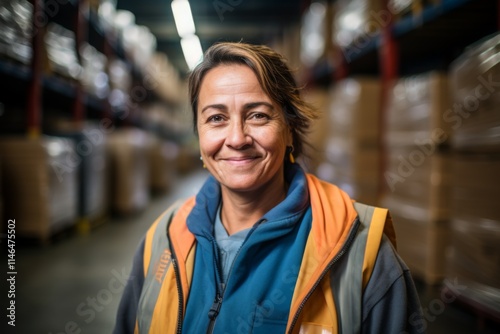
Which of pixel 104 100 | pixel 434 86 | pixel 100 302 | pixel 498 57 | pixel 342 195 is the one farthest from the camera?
pixel 104 100

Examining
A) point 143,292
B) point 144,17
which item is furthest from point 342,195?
point 144,17

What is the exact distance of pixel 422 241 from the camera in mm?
3137

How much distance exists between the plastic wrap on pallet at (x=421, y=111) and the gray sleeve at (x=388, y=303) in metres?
2.23

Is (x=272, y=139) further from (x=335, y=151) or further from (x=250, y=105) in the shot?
(x=335, y=151)

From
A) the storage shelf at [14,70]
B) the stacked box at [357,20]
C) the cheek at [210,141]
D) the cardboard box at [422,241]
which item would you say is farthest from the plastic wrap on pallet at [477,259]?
the storage shelf at [14,70]

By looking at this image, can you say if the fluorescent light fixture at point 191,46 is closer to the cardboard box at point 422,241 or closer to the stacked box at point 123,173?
the stacked box at point 123,173

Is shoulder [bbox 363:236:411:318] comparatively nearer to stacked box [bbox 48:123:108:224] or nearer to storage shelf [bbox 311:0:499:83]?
storage shelf [bbox 311:0:499:83]

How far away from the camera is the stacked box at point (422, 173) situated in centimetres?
302

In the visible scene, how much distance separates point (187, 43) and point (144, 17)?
302 centimetres

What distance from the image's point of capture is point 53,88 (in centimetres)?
487

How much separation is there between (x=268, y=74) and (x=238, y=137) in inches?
10.3

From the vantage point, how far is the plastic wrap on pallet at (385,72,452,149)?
2992mm

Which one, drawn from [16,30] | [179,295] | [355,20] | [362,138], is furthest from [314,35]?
[179,295]

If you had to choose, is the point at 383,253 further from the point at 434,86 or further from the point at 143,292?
the point at 434,86
